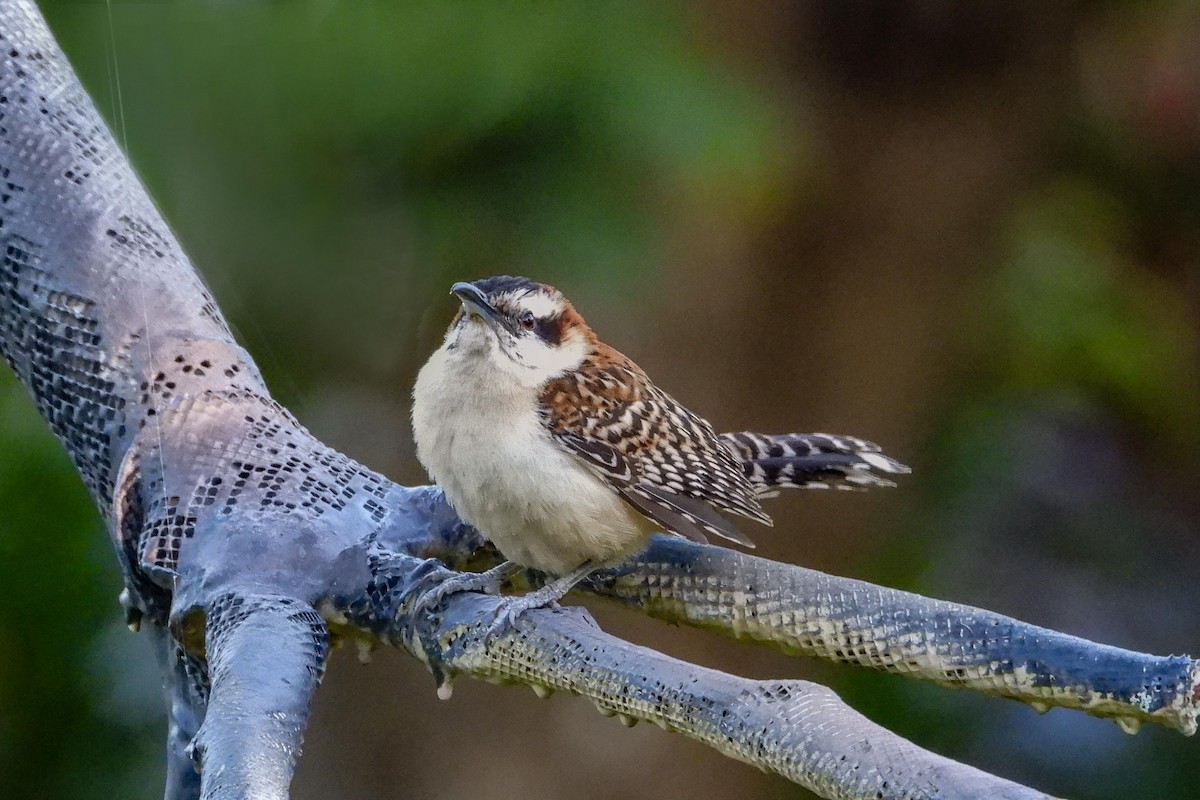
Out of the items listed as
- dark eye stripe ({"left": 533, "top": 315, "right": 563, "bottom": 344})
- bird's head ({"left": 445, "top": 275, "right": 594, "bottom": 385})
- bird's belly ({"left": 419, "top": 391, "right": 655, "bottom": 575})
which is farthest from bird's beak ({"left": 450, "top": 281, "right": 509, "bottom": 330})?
bird's belly ({"left": 419, "top": 391, "right": 655, "bottom": 575})

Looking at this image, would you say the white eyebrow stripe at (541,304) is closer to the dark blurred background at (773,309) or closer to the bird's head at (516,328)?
the bird's head at (516,328)

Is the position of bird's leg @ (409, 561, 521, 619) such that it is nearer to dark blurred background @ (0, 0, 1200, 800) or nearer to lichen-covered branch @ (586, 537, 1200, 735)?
lichen-covered branch @ (586, 537, 1200, 735)

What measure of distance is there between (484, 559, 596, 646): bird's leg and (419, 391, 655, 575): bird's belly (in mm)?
56

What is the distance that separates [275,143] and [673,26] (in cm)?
105

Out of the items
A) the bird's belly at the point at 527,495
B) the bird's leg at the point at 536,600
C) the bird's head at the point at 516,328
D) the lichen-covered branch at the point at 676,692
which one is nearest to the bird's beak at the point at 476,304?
the bird's head at the point at 516,328

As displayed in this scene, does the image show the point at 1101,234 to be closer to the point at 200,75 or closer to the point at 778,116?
the point at 778,116

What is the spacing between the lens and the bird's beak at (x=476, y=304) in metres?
2.59

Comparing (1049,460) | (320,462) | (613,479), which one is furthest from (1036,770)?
(320,462)

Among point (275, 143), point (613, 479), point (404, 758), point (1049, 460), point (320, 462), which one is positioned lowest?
point (404, 758)

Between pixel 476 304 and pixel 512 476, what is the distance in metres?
0.38

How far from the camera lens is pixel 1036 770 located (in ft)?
13.8

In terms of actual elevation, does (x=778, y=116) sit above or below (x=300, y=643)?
above

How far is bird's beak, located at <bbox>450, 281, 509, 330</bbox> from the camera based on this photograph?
8.49 ft

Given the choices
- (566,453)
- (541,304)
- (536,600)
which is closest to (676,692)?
(536,600)
